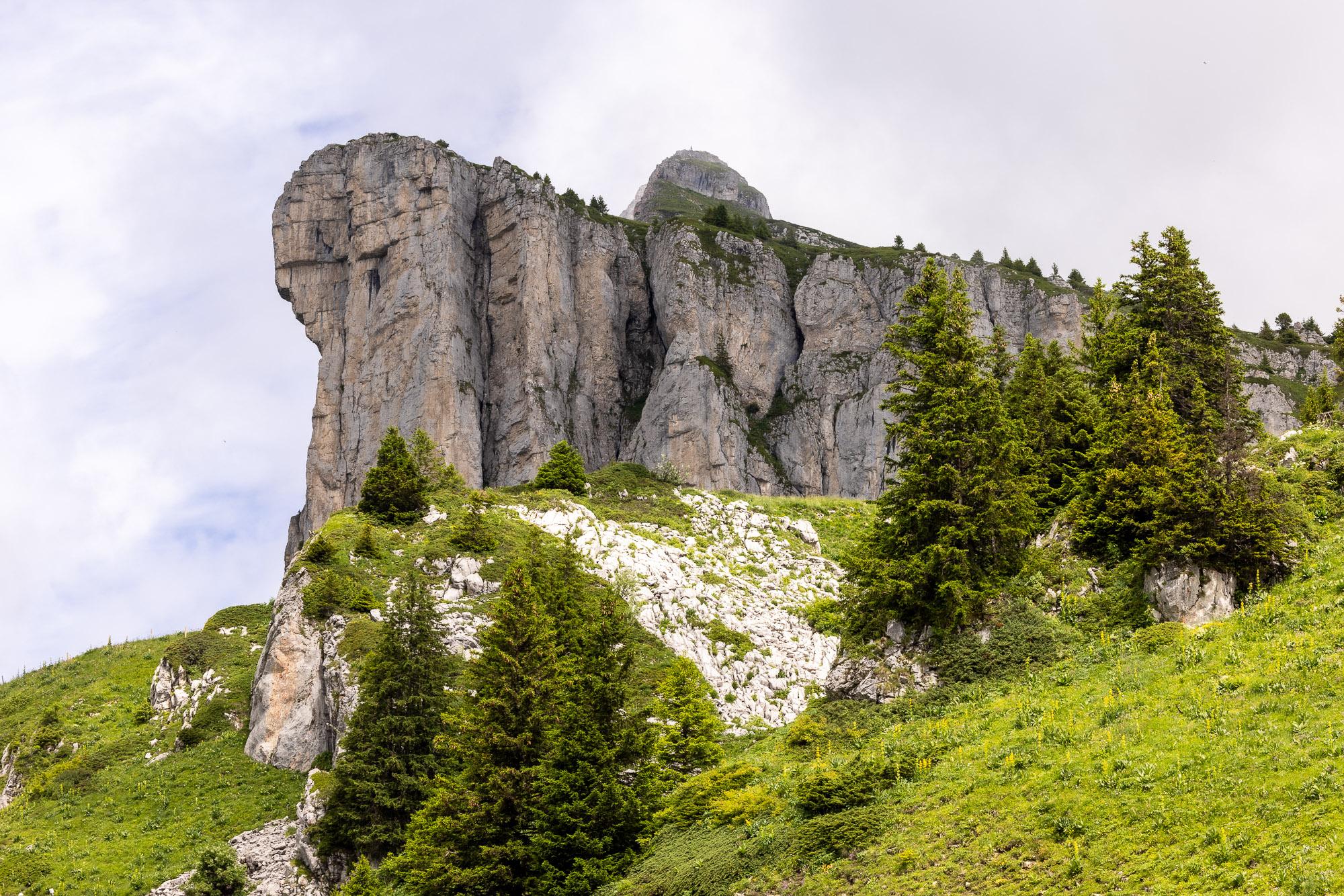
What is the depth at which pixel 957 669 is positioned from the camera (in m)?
27.5

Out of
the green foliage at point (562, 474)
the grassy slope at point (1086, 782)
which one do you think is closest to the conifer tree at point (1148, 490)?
the grassy slope at point (1086, 782)

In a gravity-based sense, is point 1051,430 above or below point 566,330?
below

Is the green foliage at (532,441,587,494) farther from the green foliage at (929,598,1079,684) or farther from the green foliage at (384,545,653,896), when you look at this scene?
the green foliage at (929,598,1079,684)

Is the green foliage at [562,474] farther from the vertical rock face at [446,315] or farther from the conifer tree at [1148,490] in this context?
the conifer tree at [1148,490]

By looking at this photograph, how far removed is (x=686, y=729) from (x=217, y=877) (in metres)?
17.5

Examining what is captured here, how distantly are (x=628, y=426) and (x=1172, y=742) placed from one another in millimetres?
79959

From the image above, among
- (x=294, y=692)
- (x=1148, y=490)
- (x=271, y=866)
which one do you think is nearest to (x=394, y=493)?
(x=294, y=692)

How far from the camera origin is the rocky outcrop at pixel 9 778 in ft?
145

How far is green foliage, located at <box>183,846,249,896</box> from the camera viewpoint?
34469 millimetres

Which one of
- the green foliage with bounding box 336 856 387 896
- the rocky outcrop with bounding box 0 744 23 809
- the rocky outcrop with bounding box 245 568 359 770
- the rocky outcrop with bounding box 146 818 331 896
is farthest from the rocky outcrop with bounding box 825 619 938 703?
the rocky outcrop with bounding box 0 744 23 809

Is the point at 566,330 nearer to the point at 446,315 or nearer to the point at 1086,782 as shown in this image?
the point at 446,315

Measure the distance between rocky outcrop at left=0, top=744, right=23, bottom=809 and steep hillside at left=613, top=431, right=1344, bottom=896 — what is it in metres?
33.7

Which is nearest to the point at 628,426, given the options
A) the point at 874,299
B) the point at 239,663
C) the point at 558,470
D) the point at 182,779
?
the point at 874,299

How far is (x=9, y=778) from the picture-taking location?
45406 millimetres
